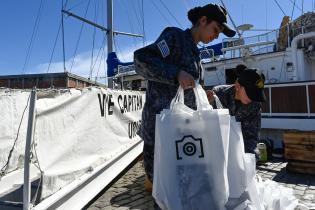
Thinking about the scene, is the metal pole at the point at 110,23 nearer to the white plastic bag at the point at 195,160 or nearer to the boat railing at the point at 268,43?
the boat railing at the point at 268,43

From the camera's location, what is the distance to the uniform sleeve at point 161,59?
6.48ft

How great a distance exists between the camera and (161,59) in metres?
2.07

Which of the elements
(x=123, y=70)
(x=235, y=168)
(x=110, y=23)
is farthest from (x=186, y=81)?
(x=123, y=70)

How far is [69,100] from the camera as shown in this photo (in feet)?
13.8

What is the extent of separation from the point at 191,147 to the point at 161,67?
497 millimetres

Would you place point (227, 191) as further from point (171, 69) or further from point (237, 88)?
point (237, 88)

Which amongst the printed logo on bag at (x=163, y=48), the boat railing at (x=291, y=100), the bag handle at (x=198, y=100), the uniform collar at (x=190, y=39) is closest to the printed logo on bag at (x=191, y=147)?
the bag handle at (x=198, y=100)

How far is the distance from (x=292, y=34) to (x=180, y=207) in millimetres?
11859

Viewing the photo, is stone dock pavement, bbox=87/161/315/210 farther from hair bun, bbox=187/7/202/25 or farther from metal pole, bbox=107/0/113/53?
metal pole, bbox=107/0/113/53

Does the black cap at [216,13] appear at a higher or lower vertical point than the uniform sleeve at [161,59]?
higher

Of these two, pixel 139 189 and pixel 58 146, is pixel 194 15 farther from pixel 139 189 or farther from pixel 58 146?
pixel 139 189

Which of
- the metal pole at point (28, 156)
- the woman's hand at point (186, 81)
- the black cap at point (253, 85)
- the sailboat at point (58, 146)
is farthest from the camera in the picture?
the sailboat at point (58, 146)

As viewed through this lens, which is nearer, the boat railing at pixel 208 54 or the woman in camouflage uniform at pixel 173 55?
the woman in camouflage uniform at pixel 173 55

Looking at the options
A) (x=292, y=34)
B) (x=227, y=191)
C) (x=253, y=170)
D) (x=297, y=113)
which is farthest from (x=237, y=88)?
(x=292, y=34)
